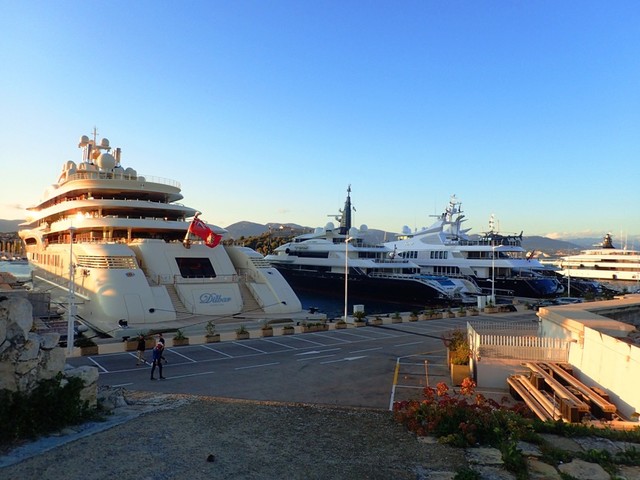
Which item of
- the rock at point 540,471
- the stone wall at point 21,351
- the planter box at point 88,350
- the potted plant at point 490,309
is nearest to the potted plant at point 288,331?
the planter box at point 88,350

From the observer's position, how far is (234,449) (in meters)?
6.14

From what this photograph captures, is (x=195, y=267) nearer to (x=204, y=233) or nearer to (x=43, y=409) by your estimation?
(x=204, y=233)

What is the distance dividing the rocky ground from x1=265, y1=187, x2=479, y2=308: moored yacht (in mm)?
29694

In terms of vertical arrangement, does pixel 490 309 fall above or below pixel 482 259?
below

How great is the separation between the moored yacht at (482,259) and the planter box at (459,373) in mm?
35350

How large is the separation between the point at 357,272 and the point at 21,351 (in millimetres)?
43382

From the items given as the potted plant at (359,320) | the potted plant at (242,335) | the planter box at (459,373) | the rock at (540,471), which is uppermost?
the rock at (540,471)

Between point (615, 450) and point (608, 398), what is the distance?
313 centimetres

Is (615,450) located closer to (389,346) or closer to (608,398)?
(608,398)

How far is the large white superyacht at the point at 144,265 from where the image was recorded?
21375 millimetres

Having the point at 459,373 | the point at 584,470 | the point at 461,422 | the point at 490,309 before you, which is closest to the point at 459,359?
the point at 459,373

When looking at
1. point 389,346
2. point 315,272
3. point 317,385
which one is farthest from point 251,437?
point 315,272

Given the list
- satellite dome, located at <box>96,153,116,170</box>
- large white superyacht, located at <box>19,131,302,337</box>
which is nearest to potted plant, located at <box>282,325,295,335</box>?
large white superyacht, located at <box>19,131,302,337</box>

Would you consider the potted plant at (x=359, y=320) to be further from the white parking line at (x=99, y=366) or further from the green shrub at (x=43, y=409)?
the green shrub at (x=43, y=409)
